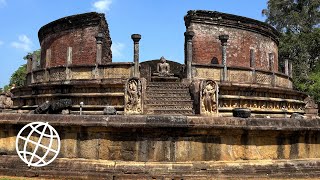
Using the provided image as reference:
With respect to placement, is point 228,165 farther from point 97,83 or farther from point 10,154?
point 97,83

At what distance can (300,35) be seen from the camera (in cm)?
2919

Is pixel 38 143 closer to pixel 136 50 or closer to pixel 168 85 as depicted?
pixel 168 85

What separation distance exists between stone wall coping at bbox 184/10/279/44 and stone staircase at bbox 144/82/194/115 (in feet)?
20.5

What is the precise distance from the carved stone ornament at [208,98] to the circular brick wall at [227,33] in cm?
945

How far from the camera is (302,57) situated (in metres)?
29.2

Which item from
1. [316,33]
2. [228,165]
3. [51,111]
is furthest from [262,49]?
[228,165]

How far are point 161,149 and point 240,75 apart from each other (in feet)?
34.3

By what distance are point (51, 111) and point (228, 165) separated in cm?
809

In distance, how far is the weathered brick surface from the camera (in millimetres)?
19266

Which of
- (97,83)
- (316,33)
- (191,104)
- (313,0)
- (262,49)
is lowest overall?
(191,104)

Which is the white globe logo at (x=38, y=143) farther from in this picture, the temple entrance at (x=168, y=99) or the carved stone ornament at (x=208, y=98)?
the temple entrance at (x=168, y=99)

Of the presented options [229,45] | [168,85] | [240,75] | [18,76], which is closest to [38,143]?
[168,85]

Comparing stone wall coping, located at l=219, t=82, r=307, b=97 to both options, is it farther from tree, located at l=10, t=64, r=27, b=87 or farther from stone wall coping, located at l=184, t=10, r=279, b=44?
tree, located at l=10, t=64, r=27, b=87

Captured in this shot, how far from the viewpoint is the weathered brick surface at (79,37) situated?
19.3m
